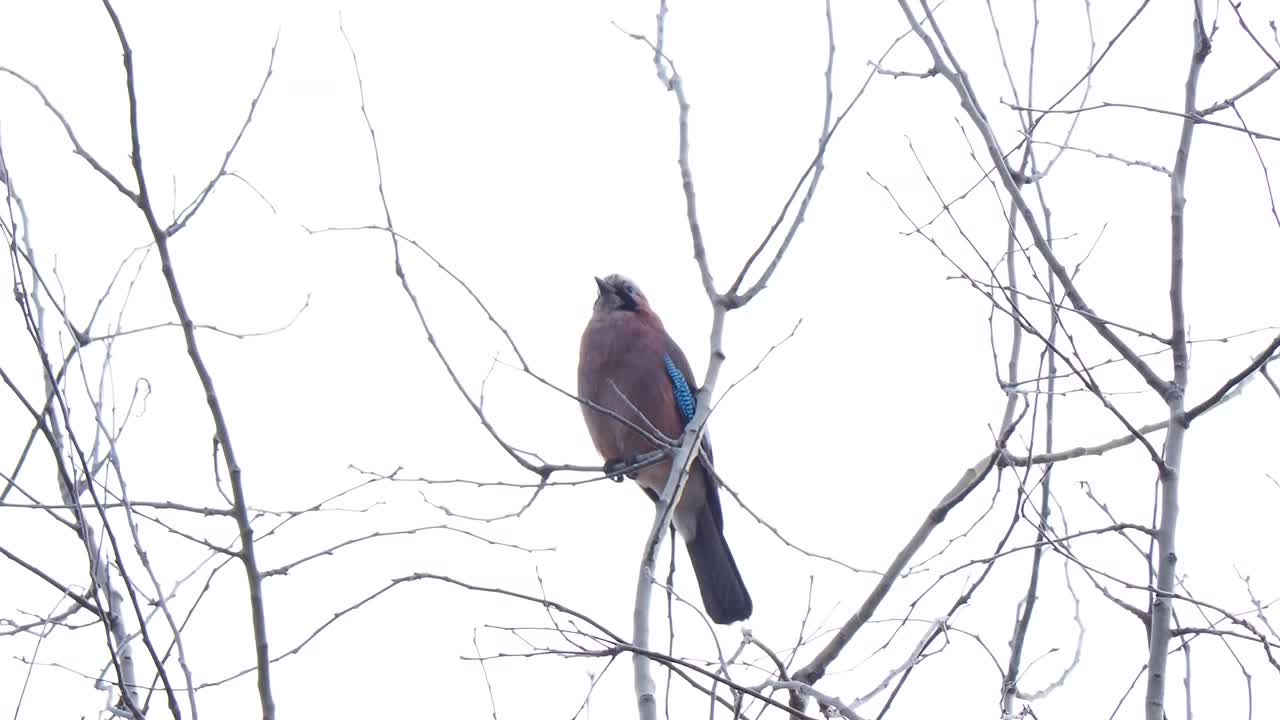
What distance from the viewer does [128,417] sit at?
3322mm

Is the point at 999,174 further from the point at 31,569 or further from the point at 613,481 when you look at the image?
the point at 613,481

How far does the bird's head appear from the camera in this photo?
6223 mm

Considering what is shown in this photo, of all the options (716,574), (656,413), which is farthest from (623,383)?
(716,574)

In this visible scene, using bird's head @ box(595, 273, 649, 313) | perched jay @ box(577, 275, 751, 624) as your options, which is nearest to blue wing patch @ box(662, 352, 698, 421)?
perched jay @ box(577, 275, 751, 624)

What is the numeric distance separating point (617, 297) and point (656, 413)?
734mm

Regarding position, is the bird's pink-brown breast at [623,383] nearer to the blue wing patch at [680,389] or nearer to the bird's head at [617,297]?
the blue wing patch at [680,389]

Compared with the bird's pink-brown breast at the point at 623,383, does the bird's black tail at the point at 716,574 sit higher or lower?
lower

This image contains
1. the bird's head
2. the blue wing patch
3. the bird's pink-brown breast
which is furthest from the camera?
the bird's head

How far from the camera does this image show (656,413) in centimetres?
579

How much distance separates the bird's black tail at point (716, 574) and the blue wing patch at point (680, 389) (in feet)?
1.56

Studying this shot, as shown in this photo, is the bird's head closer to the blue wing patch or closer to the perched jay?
the perched jay

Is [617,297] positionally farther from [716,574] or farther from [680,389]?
[716,574]

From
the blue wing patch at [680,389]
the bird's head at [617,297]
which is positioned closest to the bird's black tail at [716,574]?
the blue wing patch at [680,389]

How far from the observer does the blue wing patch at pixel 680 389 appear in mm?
5848
